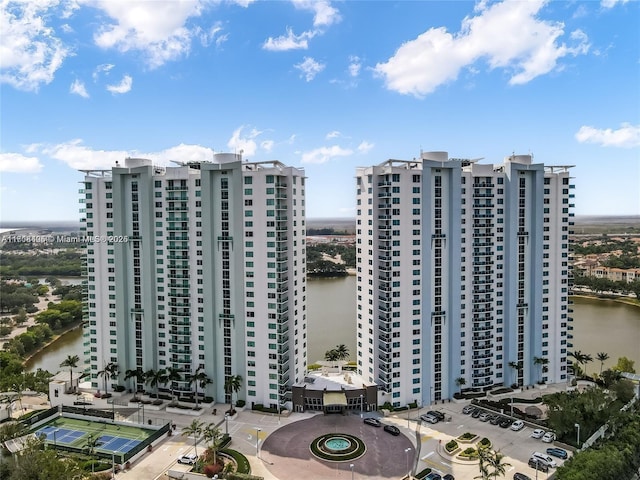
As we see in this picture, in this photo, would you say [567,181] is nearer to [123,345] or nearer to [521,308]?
[521,308]

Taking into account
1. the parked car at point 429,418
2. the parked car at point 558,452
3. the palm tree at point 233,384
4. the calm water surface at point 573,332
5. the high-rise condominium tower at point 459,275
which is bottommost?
the parked car at point 558,452

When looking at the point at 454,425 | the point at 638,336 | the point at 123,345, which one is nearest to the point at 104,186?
the point at 123,345

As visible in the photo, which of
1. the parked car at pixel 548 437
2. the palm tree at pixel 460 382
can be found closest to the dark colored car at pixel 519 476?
the parked car at pixel 548 437

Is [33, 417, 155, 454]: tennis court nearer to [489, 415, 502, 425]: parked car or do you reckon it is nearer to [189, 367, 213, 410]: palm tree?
[189, 367, 213, 410]: palm tree

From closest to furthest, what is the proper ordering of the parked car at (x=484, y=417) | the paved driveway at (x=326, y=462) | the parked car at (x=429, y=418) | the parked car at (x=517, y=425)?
1. the paved driveway at (x=326, y=462)
2. the parked car at (x=517, y=425)
3. the parked car at (x=429, y=418)
4. the parked car at (x=484, y=417)

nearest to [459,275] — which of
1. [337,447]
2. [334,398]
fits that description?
[334,398]

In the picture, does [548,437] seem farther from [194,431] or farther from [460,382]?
[194,431]

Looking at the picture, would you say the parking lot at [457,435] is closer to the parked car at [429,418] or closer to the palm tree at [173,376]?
the parked car at [429,418]
